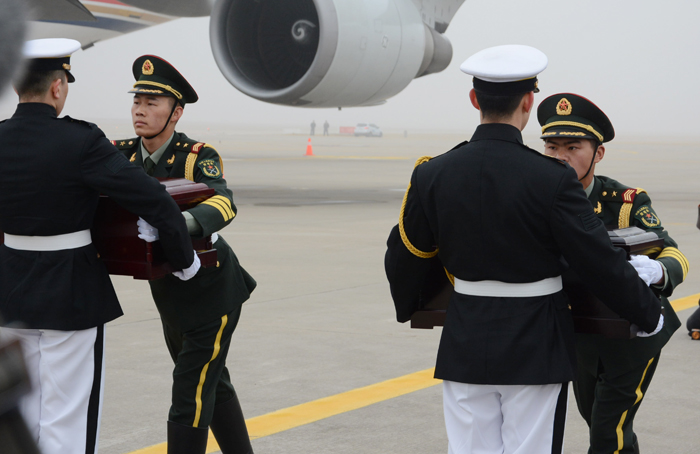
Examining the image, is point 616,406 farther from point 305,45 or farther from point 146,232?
point 305,45

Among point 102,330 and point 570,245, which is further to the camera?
point 102,330

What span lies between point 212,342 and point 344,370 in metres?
1.78

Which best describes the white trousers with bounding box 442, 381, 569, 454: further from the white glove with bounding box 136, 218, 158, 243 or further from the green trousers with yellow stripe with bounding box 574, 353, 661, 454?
the white glove with bounding box 136, 218, 158, 243

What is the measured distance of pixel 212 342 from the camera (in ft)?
10.5

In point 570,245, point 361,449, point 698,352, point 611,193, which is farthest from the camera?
point 698,352

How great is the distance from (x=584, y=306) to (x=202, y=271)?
4.90ft

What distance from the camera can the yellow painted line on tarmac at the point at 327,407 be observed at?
154 inches

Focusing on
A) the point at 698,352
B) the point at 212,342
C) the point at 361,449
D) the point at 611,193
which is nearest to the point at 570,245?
the point at 611,193

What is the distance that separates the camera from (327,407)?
4219 mm

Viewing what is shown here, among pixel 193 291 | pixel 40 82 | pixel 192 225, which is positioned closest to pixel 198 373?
pixel 193 291

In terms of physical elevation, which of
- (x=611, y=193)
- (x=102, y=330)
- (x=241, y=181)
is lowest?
(x=241, y=181)

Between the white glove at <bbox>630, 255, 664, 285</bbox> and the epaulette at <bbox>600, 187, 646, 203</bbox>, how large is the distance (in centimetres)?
48

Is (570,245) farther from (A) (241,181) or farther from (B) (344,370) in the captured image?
(A) (241,181)

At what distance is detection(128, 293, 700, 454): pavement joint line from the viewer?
153 inches
